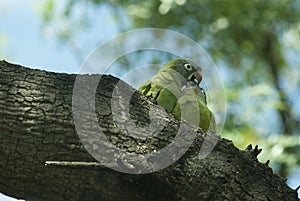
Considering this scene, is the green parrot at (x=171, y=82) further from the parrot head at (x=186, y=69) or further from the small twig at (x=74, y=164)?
the small twig at (x=74, y=164)

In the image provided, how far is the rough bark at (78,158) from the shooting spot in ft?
7.13

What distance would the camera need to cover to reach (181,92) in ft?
10.0

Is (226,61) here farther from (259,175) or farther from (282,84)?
(259,175)

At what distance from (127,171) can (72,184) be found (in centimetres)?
18

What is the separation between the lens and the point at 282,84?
7406 millimetres

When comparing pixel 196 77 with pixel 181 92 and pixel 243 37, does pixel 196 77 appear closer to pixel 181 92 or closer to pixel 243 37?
pixel 181 92

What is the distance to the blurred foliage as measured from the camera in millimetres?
6004

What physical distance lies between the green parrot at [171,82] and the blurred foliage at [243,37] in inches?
85.5

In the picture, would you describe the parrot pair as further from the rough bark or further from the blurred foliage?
the blurred foliage

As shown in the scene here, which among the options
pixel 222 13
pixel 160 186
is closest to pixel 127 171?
pixel 160 186

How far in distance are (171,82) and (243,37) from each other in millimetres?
4269

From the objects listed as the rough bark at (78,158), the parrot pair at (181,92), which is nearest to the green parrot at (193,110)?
the parrot pair at (181,92)

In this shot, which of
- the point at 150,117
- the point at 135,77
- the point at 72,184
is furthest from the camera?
the point at 135,77

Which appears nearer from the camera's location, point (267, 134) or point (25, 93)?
point (25, 93)
